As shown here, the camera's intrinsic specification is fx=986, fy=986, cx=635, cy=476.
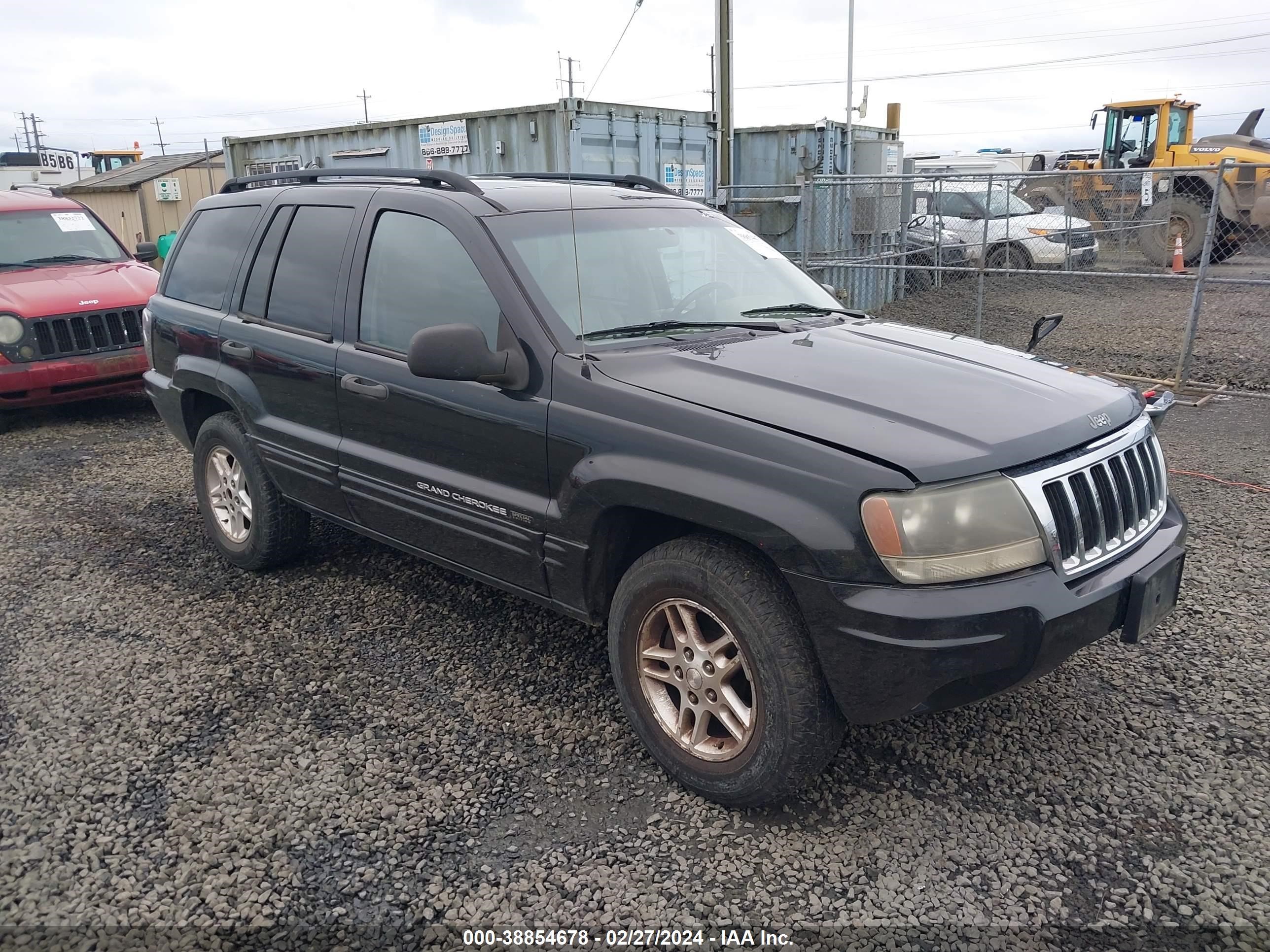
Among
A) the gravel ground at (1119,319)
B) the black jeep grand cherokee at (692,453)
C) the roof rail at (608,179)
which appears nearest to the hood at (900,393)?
the black jeep grand cherokee at (692,453)

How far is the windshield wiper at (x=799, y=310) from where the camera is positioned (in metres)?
3.91

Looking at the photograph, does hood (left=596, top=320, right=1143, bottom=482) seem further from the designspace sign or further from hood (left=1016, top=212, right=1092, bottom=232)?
hood (left=1016, top=212, right=1092, bottom=232)

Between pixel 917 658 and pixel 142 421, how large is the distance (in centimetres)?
784

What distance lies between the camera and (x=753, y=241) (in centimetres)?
445

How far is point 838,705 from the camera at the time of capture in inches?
108

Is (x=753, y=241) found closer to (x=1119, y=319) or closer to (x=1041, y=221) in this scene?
(x=1119, y=319)

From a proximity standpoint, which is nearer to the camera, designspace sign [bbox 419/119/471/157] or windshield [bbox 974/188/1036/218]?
designspace sign [bbox 419/119/471/157]

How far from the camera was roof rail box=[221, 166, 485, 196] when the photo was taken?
12.7ft

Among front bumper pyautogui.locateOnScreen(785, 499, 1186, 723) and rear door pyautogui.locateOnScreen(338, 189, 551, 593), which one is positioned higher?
rear door pyautogui.locateOnScreen(338, 189, 551, 593)

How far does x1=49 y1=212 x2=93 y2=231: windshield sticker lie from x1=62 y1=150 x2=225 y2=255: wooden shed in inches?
669

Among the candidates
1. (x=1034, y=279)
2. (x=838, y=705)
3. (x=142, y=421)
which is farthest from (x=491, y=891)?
(x=1034, y=279)

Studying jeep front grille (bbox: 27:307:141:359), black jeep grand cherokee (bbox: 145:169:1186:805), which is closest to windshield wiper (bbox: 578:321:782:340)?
black jeep grand cherokee (bbox: 145:169:1186:805)

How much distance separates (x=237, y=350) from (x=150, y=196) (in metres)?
23.9

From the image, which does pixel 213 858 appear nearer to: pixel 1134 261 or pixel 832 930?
pixel 832 930
